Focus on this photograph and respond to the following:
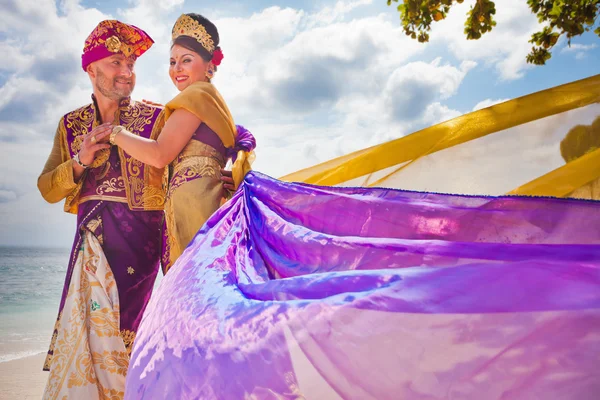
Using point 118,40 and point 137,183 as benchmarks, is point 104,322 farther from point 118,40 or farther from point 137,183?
point 118,40

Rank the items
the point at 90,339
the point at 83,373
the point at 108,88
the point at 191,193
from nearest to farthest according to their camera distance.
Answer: the point at 191,193 → the point at 83,373 → the point at 90,339 → the point at 108,88

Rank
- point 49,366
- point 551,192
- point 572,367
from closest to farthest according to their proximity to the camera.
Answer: point 572,367, point 551,192, point 49,366

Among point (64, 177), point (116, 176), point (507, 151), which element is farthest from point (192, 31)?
point (507, 151)

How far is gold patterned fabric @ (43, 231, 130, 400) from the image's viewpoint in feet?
8.02

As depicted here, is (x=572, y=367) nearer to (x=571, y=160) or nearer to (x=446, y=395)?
(x=446, y=395)

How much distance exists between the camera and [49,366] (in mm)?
2547

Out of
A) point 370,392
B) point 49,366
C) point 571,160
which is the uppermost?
point 571,160

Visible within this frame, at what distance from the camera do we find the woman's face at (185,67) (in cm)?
240

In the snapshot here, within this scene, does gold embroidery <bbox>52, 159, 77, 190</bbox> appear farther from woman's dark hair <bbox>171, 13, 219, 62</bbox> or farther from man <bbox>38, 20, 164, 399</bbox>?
woman's dark hair <bbox>171, 13, 219, 62</bbox>

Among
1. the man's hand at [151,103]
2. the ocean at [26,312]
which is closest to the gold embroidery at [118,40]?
the man's hand at [151,103]

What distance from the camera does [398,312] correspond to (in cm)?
94

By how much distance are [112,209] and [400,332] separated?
226 centimetres

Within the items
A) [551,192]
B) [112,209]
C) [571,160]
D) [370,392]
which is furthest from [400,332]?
[112,209]

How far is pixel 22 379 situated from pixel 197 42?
5.13m
